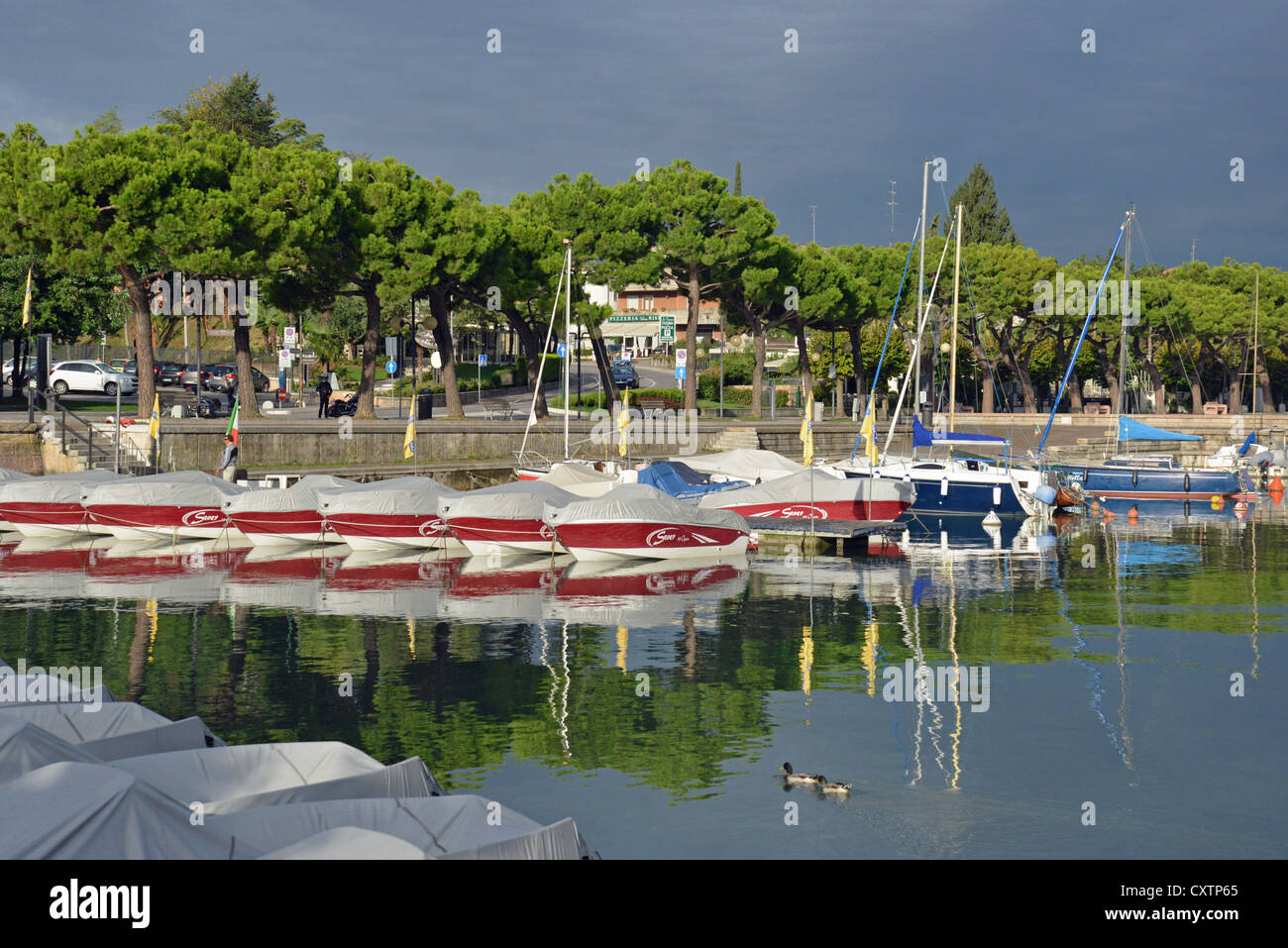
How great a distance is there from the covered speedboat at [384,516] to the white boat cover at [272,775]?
23.0 metres

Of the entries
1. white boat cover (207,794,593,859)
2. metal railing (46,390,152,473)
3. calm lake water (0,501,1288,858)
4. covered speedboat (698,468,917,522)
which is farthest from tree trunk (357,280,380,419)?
white boat cover (207,794,593,859)

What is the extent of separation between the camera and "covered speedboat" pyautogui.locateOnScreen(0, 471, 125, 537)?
A: 121 ft

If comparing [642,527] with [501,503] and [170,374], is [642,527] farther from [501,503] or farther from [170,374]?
[170,374]

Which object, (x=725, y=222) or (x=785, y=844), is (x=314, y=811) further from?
(x=725, y=222)

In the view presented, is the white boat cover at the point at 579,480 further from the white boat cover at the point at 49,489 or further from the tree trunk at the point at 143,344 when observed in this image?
the tree trunk at the point at 143,344

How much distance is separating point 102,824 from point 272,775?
2.91m

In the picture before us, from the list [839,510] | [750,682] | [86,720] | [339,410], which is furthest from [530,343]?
[86,720]

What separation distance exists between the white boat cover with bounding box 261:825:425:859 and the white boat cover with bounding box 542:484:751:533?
23189mm

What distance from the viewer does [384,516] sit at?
3500cm

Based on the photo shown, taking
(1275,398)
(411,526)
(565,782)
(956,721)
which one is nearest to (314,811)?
(565,782)

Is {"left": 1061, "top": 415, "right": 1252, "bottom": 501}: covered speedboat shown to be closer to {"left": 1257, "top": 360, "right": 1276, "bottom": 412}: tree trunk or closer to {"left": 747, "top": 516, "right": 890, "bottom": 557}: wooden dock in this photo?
{"left": 747, "top": 516, "right": 890, "bottom": 557}: wooden dock

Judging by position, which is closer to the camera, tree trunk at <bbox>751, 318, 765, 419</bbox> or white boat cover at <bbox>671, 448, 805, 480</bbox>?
white boat cover at <bbox>671, 448, 805, 480</bbox>
